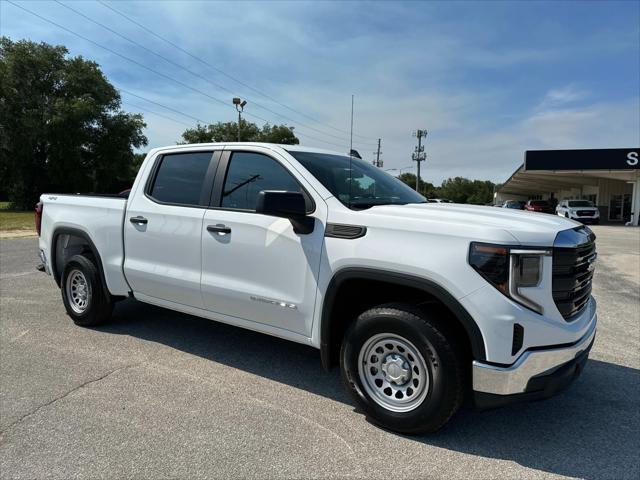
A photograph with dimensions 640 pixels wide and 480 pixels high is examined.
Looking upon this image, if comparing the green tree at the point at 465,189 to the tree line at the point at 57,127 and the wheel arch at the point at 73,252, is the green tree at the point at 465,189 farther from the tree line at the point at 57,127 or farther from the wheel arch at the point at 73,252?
the wheel arch at the point at 73,252

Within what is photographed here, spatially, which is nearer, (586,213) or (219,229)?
(219,229)

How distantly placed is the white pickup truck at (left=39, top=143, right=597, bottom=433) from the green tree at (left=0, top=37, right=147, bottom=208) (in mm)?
34230

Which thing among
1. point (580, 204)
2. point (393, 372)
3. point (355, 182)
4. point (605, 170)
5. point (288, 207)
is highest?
point (605, 170)

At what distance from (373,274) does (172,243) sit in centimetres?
208

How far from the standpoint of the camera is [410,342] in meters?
3.15

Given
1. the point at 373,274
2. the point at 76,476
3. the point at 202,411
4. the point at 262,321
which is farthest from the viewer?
the point at 262,321

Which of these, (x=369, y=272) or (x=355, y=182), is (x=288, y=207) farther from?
(x=355, y=182)

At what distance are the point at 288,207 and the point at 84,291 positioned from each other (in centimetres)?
331

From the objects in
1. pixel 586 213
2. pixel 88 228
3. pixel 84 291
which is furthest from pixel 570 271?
pixel 586 213

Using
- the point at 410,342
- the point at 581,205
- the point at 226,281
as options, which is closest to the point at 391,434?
the point at 410,342

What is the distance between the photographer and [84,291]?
17.9ft

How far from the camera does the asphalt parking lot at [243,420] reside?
9.46 ft

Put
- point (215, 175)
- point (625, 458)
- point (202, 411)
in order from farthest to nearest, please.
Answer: point (215, 175)
point (202, 411)
point (625, 458)

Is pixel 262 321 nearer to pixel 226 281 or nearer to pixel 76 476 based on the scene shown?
pixel 226 281
